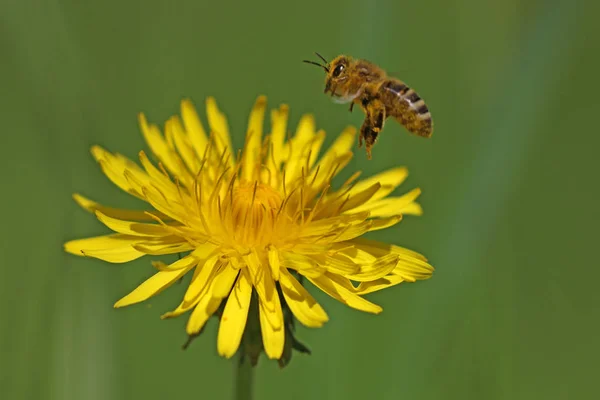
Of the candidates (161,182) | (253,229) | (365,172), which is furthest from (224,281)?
(365,172)

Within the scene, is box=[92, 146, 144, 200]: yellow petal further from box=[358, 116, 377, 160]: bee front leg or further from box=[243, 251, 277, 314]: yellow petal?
box=[358, 116, 377, 160]: bee front leg

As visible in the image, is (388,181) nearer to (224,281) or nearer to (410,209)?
(410,209)

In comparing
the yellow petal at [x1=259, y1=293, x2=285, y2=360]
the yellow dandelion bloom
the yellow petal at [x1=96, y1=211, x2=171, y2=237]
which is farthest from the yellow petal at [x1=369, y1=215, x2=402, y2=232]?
the yellow petal at [x1=96, y1=211, x2=171, y2=237]

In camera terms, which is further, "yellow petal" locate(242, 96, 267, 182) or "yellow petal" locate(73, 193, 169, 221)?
"yellow petal" locate(242, 96, 267, 182)

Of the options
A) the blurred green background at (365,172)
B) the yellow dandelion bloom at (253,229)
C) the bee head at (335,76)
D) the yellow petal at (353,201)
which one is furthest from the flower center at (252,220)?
the blurred green background at (365,172)

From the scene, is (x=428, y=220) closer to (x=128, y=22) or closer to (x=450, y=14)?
(x=450, y=14)

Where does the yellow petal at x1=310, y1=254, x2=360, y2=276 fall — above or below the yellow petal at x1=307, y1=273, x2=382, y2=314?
above
